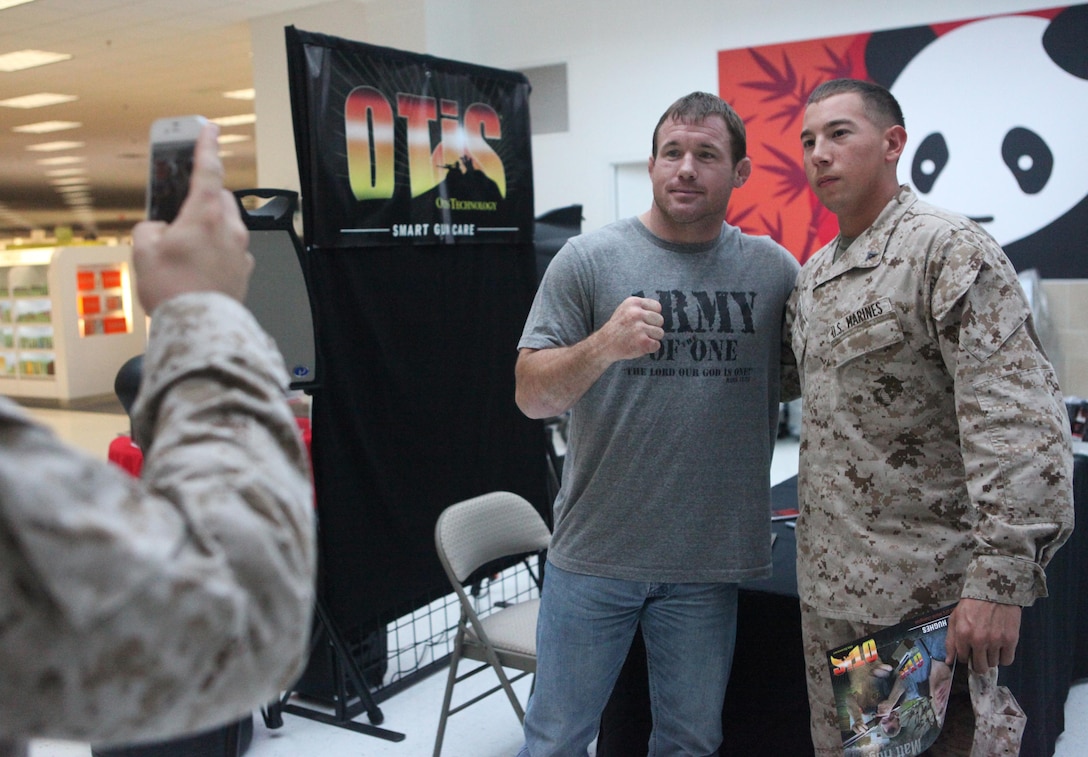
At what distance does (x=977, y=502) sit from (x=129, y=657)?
1.35 meters

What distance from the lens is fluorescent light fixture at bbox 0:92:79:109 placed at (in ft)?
34.8

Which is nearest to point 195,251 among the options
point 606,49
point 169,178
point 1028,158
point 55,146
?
point 169,178

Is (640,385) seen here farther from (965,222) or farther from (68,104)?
(68,104)

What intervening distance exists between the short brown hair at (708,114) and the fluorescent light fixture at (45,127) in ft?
41.0

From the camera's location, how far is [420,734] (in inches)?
122

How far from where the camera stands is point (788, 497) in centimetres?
288

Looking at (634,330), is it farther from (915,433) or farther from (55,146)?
(55,146)

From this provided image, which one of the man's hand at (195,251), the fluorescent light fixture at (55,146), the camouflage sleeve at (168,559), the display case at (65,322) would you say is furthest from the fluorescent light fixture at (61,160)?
the camouflage sleeve at (168,559)

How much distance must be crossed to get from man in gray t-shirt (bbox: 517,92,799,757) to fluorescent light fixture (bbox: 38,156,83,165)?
52.4 ft

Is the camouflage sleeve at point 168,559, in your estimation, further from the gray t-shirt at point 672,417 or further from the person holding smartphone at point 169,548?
the gray t-shirt at point 672,417

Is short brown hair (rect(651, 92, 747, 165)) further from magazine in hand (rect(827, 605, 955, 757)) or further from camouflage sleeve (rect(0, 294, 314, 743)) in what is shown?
camouflage sleeve (rect(0, 294, 314, 743))

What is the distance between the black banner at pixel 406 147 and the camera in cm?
291

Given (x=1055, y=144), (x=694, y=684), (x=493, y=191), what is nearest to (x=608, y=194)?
(x=1055, y=144)

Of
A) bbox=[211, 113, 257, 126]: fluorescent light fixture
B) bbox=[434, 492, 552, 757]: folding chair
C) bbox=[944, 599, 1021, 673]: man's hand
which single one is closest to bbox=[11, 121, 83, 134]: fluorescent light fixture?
bbox=[211, 113, 257, 126]: fluorescent light fixture
